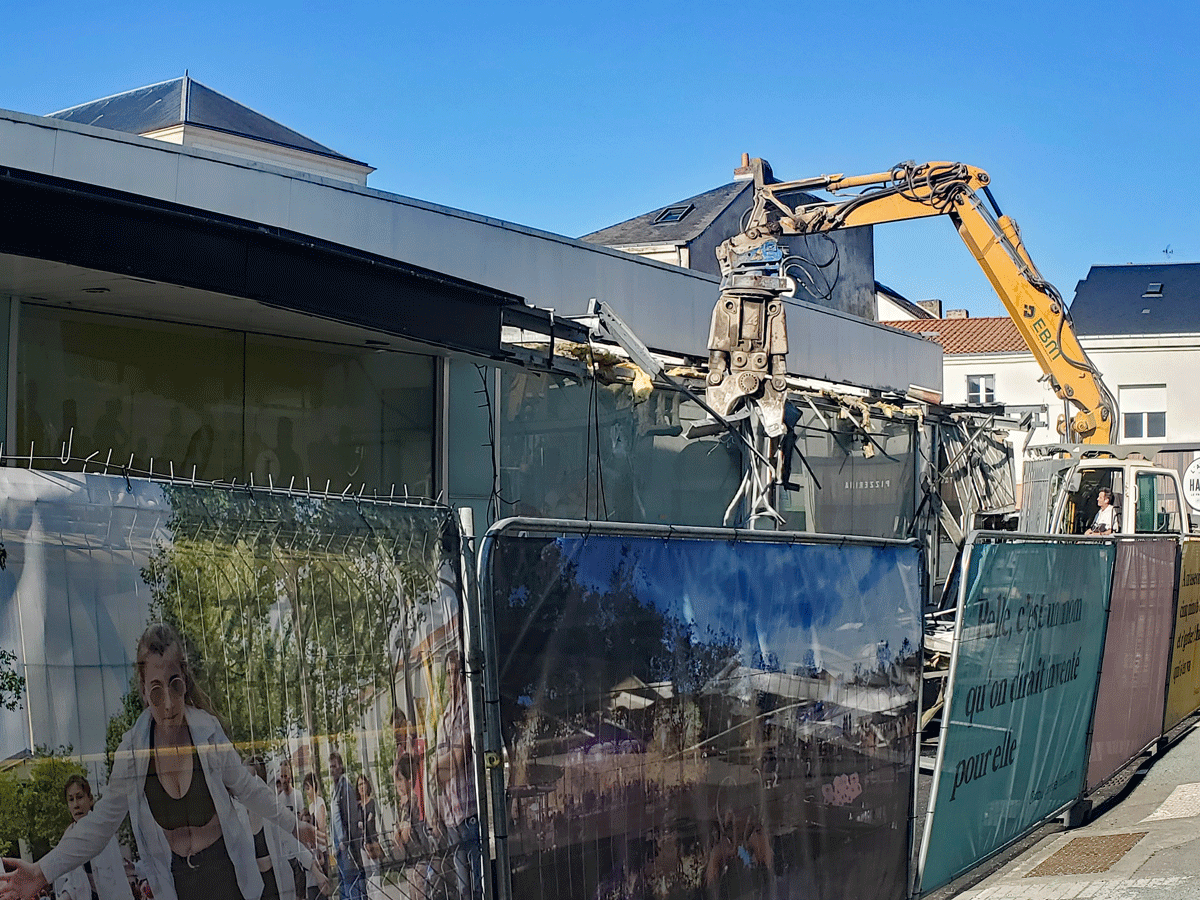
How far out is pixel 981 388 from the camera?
45.8 meters

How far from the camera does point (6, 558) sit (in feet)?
8.66

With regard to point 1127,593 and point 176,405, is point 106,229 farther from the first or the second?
point 1127,593

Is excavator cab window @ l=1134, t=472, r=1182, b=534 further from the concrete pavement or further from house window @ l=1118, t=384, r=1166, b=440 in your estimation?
house window @ l=1118, t=384, r=1166, b=440

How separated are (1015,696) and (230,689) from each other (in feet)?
15.6

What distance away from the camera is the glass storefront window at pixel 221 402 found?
8883 mm

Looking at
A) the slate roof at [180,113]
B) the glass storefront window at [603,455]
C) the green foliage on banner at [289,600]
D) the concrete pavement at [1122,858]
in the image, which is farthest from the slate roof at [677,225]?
the green foliage on banner at [289,600]

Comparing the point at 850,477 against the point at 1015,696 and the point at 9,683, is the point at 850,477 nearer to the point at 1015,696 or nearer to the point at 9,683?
the point at 1015,696

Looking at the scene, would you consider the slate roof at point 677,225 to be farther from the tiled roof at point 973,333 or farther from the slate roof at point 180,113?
the tiled roof at point 973,333

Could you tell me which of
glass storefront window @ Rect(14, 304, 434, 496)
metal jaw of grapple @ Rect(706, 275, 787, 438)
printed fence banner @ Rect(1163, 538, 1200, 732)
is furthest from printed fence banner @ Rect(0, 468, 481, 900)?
printed fence banner @ Rect(1163, 538, 1200, 732)

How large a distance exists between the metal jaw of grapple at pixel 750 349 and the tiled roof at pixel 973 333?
3498 centimetres

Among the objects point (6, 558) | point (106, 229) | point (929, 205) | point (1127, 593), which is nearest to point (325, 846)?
point (6, 558)

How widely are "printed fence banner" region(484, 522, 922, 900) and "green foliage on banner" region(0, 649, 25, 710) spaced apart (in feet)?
4.40

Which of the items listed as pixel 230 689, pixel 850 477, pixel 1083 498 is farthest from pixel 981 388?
pixel 230 689

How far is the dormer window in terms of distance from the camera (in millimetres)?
30609
